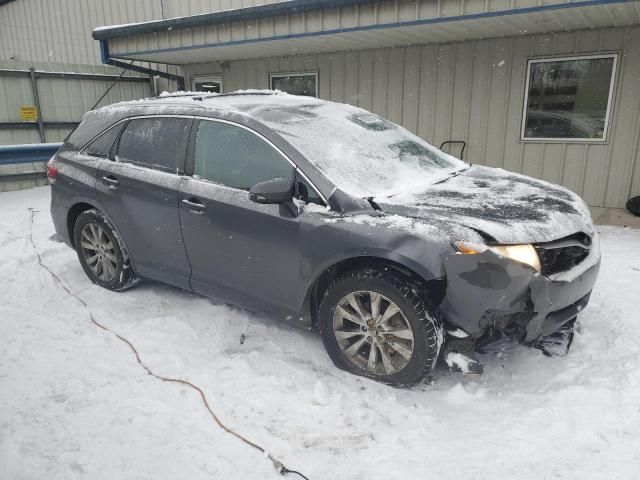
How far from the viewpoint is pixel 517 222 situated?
2.64 meters

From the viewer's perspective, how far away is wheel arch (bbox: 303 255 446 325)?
262cm

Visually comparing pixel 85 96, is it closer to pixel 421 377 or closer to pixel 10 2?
pixel 10 2

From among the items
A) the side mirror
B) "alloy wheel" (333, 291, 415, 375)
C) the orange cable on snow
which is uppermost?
the side mirror

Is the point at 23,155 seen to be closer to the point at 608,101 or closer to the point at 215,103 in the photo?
the point at 215,103

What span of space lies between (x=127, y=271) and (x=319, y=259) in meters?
2.09

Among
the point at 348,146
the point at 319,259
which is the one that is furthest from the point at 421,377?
the point at 348,146

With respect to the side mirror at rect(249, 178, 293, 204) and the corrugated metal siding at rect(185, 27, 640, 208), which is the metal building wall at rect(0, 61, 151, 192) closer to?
the corrugated metal siding at rect(185, 27, 640, 208)

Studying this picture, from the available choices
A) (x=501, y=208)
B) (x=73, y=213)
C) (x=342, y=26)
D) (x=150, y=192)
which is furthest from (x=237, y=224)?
(x=342, y=26)

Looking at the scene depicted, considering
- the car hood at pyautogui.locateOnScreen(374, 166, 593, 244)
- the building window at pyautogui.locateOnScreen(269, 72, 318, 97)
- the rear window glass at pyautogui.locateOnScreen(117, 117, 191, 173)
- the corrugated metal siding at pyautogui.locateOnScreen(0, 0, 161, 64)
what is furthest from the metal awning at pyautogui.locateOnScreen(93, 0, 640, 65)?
the rear window glass at pyautogui.locateOnScreen(117, 117, 191, 173)

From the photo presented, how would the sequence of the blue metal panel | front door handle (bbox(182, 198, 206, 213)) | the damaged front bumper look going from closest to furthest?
the damaged front bumper, front door handle (bbox(182, 198, 206, 213)), the blue metal panel

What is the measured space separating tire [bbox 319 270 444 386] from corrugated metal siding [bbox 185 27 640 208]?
552cm

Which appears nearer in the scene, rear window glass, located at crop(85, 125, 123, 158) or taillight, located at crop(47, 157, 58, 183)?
rear window glass, located at crop(85, 125, 123, 158)

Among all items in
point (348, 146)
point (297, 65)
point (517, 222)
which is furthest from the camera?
A: point (297, 65)

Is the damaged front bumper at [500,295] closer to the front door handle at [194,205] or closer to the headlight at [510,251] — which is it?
the headlight at [510,251]
